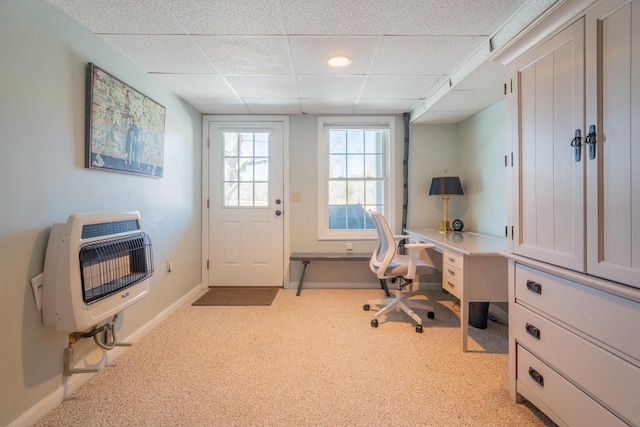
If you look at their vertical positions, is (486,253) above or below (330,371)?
above

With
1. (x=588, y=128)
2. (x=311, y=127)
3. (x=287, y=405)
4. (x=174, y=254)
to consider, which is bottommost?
(x=287, y=405)

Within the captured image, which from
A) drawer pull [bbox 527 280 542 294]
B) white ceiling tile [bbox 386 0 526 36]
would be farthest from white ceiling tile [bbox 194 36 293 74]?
drawer pull [bbox 527 280 542 294]

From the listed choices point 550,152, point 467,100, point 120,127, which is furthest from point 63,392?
Answer: point 467,100

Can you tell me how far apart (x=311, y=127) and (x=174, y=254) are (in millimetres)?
2095

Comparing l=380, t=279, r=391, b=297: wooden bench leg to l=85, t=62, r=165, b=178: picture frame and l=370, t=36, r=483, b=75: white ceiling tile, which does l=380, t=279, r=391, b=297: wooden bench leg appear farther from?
l=85, t=62, r=165, b=178: picture frame

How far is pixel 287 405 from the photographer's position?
1404 millimetres

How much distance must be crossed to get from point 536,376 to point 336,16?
2.14 meters

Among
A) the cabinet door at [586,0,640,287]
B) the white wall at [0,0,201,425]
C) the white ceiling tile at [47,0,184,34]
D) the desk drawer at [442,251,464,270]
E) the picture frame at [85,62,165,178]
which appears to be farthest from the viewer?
the desk drawer at [442,251,464,270]

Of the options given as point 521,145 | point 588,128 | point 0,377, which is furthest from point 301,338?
point 588,128

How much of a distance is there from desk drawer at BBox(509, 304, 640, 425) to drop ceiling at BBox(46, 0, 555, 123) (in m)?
1.55

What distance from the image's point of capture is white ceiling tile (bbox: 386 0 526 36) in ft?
4.82

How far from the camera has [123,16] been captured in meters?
1.56

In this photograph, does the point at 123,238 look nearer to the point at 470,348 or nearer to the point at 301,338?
the point at 301,338

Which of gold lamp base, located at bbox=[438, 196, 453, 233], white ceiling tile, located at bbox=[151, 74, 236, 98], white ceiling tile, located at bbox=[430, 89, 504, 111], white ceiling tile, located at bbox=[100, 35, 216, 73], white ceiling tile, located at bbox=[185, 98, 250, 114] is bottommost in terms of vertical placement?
gold lamp base, located at bbox=[438, 196, 453, 233]
